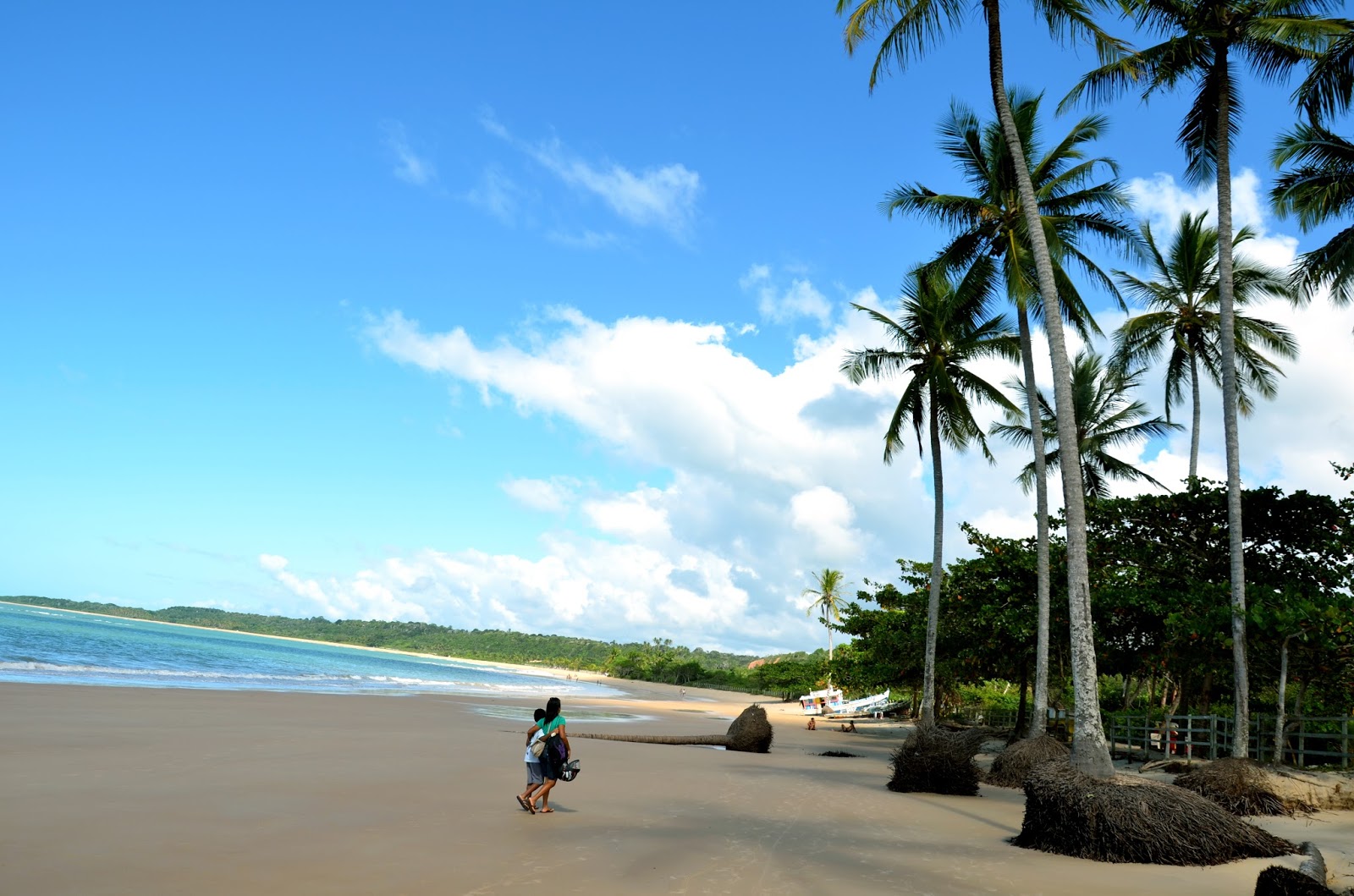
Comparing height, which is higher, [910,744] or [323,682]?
[910,744]

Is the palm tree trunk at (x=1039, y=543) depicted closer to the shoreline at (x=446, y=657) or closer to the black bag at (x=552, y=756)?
the black bag at (x=552, y=756)

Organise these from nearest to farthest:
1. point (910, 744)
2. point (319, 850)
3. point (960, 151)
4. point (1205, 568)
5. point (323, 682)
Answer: point (319, 850) → point (910, 744) → point (1205, 568) → point (960, 151) → point (323, 682)

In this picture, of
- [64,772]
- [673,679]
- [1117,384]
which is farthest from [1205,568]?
[673,679]

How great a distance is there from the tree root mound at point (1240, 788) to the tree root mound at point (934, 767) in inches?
110

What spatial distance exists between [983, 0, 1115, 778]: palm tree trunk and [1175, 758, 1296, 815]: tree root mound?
1.28 m

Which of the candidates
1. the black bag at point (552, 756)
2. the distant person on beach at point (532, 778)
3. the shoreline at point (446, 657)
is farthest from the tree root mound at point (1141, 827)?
the shoreline at point (446, 657)

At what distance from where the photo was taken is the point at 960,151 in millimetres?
18906

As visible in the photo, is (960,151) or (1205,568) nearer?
(1205,568)

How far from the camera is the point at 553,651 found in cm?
14950

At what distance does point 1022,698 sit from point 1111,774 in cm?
1325

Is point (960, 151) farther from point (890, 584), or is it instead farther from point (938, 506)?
point (890, 584)

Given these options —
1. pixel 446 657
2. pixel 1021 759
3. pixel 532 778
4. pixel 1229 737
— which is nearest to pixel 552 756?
pixel 532 778

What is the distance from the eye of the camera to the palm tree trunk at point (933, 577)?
21375 millimetres

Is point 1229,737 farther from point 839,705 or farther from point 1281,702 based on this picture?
point 839,705
